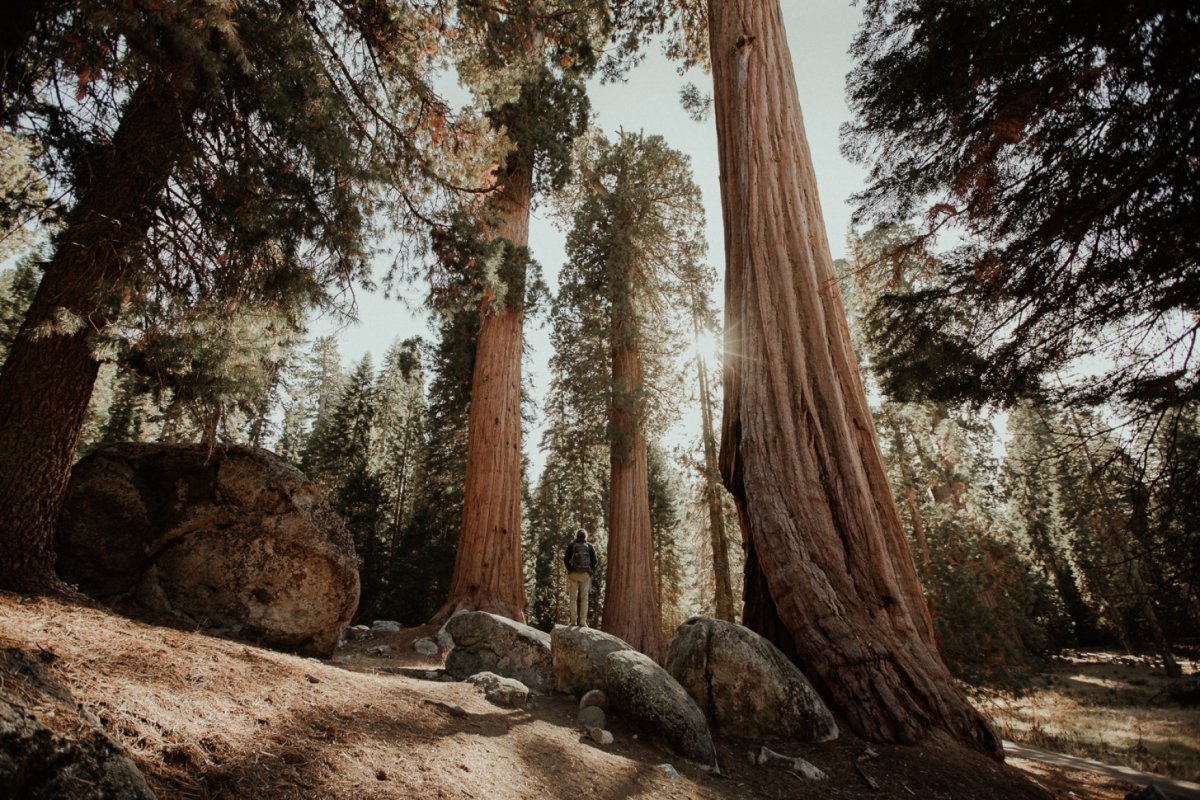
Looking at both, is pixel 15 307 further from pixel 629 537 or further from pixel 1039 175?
pixel 1039 175

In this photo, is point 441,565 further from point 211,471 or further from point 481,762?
point 481,762

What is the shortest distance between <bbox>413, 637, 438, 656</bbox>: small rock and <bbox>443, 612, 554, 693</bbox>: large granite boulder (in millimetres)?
1907

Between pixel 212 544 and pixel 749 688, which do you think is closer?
pixel 749 688

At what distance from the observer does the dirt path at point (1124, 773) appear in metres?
3.33

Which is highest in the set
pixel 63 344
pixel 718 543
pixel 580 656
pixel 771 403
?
pixel 771 403

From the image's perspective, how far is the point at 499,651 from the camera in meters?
5.34

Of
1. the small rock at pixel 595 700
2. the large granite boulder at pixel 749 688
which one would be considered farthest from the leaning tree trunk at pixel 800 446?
the small rock at pixel 595 700

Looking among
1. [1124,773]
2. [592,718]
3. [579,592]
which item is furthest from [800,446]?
[579,592]

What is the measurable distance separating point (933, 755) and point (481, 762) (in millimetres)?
3055

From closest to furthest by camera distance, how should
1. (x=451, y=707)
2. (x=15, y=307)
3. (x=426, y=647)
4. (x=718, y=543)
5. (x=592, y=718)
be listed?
1. (x=451, y=707)
2. (x=592, y=718)
3. (x=426, y=647)
4. (x=718, y=543)
5. (x=15, y=307)

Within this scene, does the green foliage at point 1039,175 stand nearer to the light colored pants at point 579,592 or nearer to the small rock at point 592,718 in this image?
the small rock at point 592,718

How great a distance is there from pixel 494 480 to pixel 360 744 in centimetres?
610

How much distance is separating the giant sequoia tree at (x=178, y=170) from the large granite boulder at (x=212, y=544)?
0.71 m

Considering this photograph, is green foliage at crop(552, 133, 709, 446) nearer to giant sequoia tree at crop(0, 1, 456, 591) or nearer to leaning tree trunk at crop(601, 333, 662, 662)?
leaning tree trunk at crop(601, 333, 662, 662)
